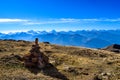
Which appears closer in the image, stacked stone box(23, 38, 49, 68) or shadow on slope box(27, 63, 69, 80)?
shadow on slope box(27, 63, 69, 80)

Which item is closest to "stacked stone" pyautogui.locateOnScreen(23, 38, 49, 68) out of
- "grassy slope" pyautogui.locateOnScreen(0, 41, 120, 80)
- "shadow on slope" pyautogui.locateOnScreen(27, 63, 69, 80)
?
"shadow on slope" pyautogui.locateOnScreen(27, 63, 69, 80)

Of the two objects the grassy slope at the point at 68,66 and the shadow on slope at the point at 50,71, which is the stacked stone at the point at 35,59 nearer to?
the shadow on slope at the point at 50,71

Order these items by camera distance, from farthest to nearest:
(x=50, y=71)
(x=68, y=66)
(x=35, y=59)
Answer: (x=68, y=66)
(x=35, y=59)
(x=50, y=71)

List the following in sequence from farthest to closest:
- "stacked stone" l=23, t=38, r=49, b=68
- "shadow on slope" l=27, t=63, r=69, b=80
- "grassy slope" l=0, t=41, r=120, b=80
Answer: "stacked stone" l=23, t=38, r=49, b=68, "shadow on slope" l=27, t=63, r=69, b=80, "grassy slope" l=0, t=41, r=120, b=80

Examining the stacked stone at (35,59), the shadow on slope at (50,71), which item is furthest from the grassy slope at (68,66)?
the stacked stone at (35,59)

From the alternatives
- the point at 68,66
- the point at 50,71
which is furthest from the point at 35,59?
the point at 68,66

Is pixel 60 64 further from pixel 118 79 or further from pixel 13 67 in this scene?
pixel 118 79

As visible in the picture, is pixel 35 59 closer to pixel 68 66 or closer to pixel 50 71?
pixel 50 71

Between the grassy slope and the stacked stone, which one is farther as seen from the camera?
the stacked stone

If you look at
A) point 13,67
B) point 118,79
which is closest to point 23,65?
point 13,67

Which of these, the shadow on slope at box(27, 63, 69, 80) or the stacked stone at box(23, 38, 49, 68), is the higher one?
the stacked stone at box(23, 38, 49, 68)

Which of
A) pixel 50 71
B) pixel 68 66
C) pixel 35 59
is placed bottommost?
pixel 50 71

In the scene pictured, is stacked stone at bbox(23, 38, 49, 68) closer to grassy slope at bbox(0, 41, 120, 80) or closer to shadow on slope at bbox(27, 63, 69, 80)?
shadow on slope at bbox(27, 63, 69, 80)

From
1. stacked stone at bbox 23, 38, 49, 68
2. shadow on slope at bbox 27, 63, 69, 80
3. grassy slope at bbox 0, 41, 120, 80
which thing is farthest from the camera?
stacked stone at bbox 23, 38, 49, 68
